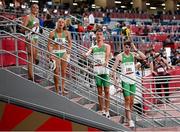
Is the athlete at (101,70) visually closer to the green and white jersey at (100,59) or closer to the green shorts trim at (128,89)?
the green and white jersey at (100,59)

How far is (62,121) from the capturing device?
754 cm

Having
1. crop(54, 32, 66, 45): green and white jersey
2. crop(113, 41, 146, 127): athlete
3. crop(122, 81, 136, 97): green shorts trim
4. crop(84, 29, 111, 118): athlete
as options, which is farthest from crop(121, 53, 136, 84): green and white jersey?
crop(54, 32, 66, 45): green and white jersey

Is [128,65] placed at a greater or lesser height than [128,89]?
greater

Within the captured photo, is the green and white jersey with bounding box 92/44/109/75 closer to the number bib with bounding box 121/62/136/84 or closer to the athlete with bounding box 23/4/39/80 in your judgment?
the number bib with bounding box 121/62/136/84

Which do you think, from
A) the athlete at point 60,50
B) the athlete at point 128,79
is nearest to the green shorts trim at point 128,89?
the athlete at point 128,79

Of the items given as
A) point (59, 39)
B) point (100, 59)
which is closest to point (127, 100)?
point (100, 59)

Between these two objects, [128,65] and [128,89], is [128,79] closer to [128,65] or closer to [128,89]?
[128,89]

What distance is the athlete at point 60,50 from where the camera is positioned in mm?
8281

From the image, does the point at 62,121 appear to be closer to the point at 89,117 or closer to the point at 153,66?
the point at 89,117

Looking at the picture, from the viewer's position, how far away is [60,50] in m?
8.60

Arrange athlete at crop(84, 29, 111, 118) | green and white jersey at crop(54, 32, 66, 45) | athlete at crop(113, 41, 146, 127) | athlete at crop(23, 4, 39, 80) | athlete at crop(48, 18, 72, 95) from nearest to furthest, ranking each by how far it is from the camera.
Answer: athlete at crop(23, 4, 39, 80), athlete at crop(48, 18, 72, 95), athlete at crop(84, 29, 111, 118), athlete at crop(113, 41, 146, 127), green and white jersey at crop(54, 32, 66, 45)

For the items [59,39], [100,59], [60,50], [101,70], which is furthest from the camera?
[59,39]

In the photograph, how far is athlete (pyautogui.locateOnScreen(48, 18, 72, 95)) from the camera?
8281 millimetres

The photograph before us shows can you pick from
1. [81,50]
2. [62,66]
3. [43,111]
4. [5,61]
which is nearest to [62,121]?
[43,111]
